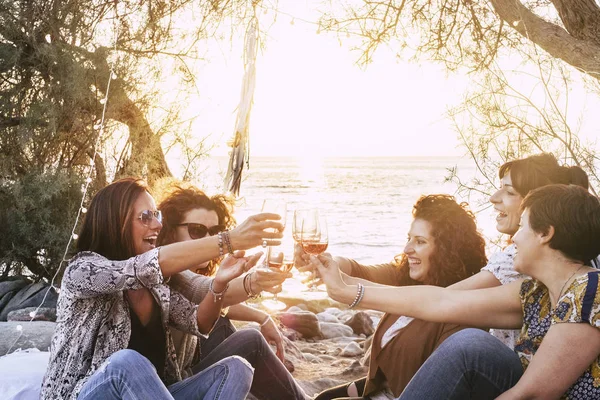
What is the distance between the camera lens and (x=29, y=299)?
7016mm

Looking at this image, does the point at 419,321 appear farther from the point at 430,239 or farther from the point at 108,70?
the point at 108,70

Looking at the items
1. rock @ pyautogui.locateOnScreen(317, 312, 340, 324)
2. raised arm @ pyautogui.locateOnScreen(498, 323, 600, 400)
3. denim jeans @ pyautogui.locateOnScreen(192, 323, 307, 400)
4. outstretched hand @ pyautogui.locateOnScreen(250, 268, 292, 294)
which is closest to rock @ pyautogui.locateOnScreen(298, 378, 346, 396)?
denim jeans @ pyautogui.locateOnScreen(192, 323, 307, 400)

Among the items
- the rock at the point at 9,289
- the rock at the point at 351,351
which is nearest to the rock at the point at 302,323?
the rock at the point at 351,351

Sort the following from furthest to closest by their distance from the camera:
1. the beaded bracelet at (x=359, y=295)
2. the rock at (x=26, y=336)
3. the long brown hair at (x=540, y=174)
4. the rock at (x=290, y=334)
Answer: the rock at (x=290, y=334) → the rock at (x=26, y=336) → the long brown hair at (x=540, y=174) → the beaded bracelet at (x=359, y=295)

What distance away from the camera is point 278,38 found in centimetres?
597

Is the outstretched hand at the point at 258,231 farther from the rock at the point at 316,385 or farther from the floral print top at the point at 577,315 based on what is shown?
the rock at the point at 316,385

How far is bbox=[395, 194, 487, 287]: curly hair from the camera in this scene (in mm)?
3436

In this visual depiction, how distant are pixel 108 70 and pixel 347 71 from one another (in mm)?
2984

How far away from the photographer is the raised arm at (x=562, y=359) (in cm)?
229

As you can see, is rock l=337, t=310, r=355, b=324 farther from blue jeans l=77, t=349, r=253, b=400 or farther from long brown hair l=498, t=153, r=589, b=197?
blue jeans l=77, t=349, r=253, b=400

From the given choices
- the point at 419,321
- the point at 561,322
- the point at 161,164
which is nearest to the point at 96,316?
the point at 419,321

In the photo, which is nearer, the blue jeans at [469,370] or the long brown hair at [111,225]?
the blue jeans at [469,370]

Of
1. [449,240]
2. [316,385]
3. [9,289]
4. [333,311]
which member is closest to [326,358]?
[316,385]

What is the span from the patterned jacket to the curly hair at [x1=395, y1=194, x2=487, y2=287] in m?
1.54
